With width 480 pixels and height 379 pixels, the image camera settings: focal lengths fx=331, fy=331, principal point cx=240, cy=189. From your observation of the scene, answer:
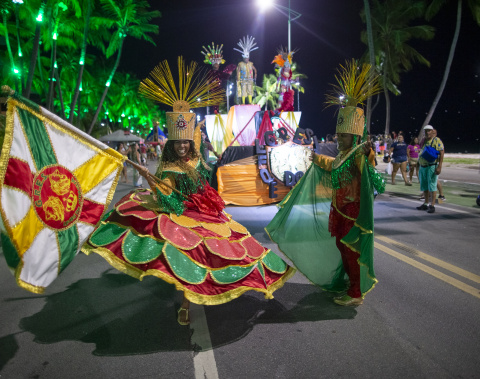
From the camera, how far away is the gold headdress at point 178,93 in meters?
3.44

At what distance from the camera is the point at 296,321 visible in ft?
10.5

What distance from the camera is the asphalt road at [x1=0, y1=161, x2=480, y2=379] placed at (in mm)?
2506

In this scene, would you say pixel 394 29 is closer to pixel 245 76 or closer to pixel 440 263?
pixel 245 76

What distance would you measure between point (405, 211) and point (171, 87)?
6.78 meters

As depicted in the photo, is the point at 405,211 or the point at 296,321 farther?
the point at 405,211

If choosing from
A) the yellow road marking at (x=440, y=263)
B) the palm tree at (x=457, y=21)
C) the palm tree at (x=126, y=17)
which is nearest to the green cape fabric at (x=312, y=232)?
the yellow road marking at (x=440, y=263)

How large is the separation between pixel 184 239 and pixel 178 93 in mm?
1706

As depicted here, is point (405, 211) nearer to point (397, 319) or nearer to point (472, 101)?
point (397, 319)

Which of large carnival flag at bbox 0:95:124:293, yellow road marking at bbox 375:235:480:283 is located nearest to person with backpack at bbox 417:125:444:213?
yellow road marking at bbox 375:235:480:283

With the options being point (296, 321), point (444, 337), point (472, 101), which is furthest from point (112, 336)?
point (472, 101)

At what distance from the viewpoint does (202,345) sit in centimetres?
281

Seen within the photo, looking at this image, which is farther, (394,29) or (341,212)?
(394,29)

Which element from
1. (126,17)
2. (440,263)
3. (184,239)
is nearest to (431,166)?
(440,263)

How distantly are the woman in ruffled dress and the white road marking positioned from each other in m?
0.13
